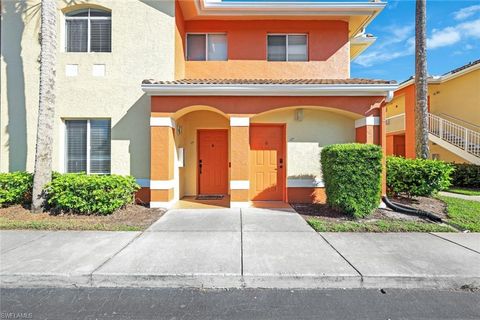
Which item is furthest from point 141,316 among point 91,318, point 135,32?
point 135,32

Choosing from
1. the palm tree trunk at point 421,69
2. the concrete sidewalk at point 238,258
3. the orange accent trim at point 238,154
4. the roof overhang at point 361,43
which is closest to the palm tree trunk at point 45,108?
the concrete sidewalk at point 238,258

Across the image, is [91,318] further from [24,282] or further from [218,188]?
[218,188]

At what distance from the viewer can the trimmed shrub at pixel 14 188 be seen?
21.9ft

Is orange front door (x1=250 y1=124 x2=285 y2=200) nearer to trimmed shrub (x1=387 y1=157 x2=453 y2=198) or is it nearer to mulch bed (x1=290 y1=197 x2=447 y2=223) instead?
mulch bed (x1=290 y1=197 x2=447 y2=223)

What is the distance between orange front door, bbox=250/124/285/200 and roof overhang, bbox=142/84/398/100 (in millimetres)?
1514

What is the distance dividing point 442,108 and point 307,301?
662 inches

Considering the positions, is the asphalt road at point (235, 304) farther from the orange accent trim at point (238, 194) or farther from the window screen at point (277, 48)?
the window screen at point (277, 48)

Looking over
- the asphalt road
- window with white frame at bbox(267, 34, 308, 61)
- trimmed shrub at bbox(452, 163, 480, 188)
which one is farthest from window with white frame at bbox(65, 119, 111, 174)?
trimmed shrub at bbox(452, 163, 480, 188)

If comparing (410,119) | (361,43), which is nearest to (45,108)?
(361,43)

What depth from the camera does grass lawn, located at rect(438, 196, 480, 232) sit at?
18.0 feet

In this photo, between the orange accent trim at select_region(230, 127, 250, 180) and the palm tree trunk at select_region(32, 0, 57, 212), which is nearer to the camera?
the palm tree trunk at select_region(32, 0, 57, 212)

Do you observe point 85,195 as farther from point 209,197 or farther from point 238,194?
point 238,194

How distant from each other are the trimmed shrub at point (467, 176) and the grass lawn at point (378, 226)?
710 cm

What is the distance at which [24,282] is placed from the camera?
334 centimetres
